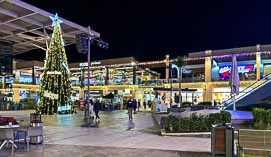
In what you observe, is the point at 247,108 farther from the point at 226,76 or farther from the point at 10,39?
the point at 226,76

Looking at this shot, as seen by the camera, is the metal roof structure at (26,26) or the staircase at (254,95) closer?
the staircase at (254,95)

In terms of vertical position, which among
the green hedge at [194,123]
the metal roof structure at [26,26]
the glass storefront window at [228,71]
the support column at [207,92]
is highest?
the metal roof structure at [26,26]

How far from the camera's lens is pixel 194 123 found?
13211 millimetres

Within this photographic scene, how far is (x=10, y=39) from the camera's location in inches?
1369

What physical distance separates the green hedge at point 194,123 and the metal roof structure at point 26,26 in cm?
1074

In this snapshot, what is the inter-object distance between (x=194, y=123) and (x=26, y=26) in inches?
844

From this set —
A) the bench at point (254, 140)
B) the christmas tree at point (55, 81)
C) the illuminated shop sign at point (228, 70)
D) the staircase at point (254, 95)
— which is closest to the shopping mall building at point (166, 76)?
the illuminated shop sign at point (228, 70)

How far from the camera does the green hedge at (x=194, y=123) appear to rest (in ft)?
43.4

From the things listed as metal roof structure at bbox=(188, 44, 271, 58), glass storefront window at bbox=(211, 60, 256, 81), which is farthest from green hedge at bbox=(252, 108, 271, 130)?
metal roof structure at bbox=(188, 44, 271, 58)

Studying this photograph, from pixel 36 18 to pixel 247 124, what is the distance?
19.1 m

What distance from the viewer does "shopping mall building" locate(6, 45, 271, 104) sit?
50.1 metres

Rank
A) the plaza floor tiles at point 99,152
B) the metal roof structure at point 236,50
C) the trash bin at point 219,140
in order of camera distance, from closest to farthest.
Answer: the trash bin at point 219,140, the plaza floor tiles at point 99,152, the metal roof structure at point 236,50

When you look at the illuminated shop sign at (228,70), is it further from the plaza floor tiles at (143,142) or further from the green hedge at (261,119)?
the plaza floor tiles at (143,142)

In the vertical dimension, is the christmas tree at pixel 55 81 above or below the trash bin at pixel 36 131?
above
